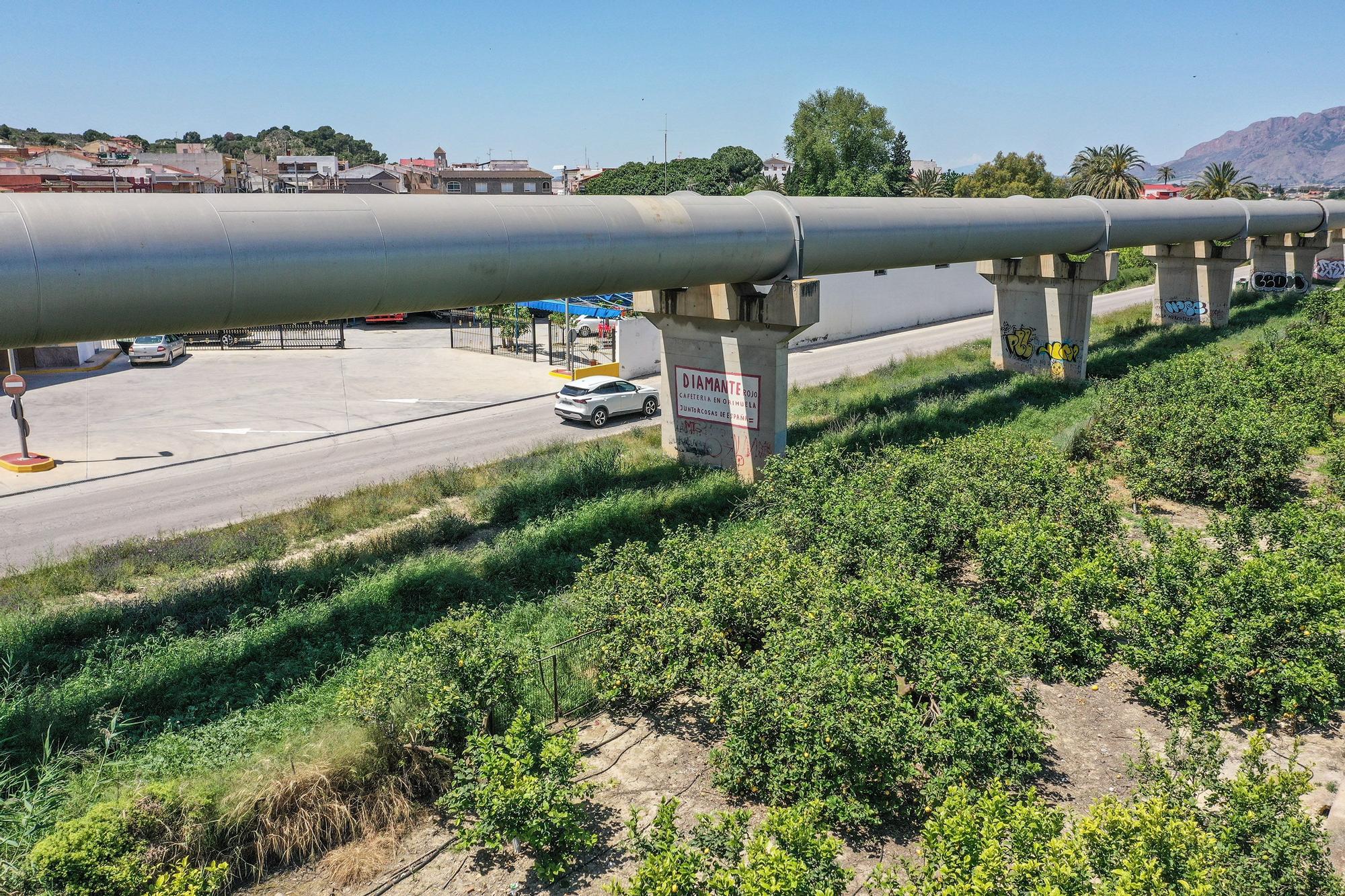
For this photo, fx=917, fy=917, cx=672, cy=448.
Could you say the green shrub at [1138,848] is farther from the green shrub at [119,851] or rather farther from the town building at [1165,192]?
the town building at [1165,192]

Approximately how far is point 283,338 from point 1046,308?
1448 inches

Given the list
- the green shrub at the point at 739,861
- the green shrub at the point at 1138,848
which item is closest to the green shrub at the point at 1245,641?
the green shrub at the point at 1138,848

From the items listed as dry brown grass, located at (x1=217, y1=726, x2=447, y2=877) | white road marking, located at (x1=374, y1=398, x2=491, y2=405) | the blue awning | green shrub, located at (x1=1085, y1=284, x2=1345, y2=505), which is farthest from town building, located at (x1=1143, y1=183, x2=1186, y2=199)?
dry brown grass, located at (x1=217, y1=726, x2=447, y2=877)

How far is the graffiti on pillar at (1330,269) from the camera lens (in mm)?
61625

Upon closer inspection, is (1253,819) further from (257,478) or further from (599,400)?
(599,400)

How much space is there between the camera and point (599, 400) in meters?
30.7

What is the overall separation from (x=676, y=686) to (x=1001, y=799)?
512 centimetres

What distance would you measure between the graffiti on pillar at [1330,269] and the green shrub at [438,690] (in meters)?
69.4

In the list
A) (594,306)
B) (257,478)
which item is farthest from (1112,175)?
(257,478)

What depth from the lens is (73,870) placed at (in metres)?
8.01

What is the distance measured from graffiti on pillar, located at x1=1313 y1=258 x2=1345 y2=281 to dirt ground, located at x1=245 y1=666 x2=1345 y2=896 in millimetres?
62828

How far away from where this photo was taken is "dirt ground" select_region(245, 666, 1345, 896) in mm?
9078

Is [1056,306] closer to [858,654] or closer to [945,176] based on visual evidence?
[858,654]

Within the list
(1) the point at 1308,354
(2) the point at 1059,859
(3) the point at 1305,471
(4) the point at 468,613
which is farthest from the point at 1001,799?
(1) the point at 1308,354
